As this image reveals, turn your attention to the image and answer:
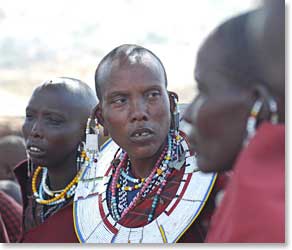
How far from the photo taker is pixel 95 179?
2.12m

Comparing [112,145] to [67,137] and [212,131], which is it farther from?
[212,131]

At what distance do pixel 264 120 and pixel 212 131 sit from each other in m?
0.13

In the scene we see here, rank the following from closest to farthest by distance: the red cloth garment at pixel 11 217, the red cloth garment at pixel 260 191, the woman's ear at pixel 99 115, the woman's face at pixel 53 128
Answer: the red cloth garment at pixel 260 191
the woman's ear at pixel 99 115
the woman's face at pixel 53 128
the red cloth garment at pixel 11 217

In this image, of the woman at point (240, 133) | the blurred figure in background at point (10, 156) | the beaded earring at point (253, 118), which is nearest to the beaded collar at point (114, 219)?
the woman at point (240, 133)

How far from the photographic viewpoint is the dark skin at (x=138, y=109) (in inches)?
75.0

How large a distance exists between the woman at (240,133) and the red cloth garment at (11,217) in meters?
1.10

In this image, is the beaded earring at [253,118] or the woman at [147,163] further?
the woman at [147,163]

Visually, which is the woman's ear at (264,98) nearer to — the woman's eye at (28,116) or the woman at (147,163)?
the woman at (147,163)

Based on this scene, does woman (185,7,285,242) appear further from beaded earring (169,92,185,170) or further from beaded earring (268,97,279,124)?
beaded earring (169,92,185,170)

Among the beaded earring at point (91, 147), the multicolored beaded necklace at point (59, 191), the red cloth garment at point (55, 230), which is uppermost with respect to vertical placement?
the beaded earring at point (91, 147)

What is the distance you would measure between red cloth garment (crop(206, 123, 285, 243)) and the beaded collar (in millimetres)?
745

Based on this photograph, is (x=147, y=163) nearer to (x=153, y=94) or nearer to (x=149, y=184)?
A: (x=149, y=184)

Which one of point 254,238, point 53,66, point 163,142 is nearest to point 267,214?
point 254,238

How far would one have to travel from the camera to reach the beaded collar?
6.27 ft
